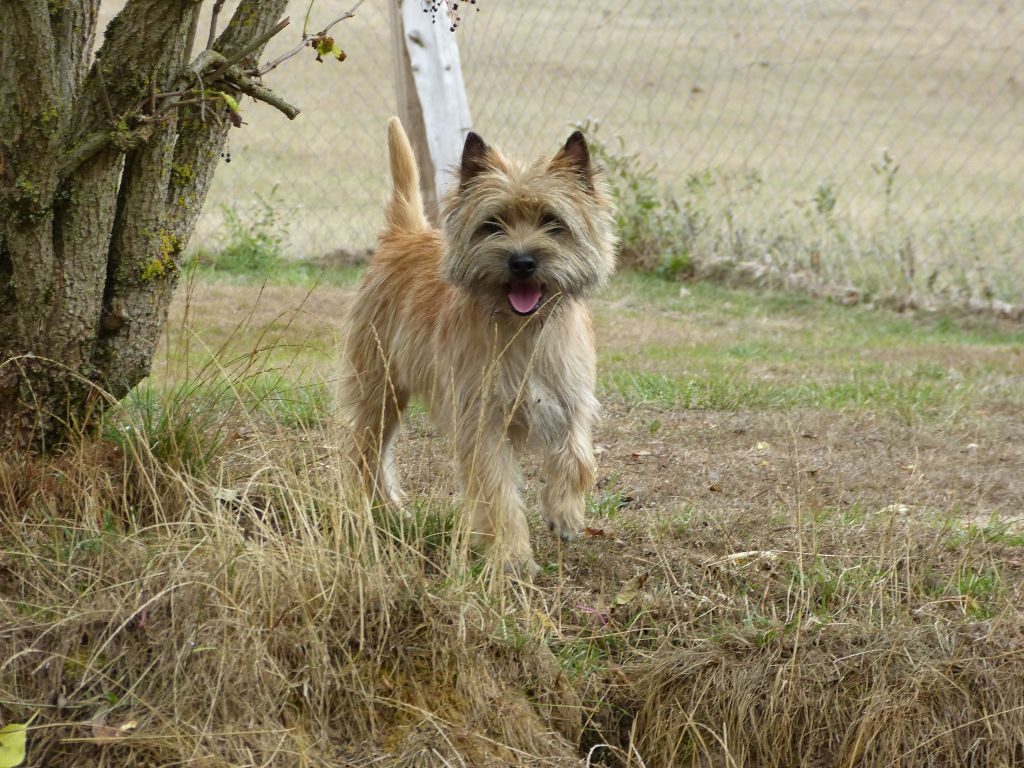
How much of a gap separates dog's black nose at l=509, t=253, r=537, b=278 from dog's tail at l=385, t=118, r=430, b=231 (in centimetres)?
123

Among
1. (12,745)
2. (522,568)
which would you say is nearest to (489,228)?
(522,568)

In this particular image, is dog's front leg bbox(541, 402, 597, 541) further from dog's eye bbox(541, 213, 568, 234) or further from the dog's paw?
dog's eye bbox(541, 213, 568, 234)

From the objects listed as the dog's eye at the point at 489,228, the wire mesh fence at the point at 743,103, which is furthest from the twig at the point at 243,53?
the wire mesh fence at the point at 743,103

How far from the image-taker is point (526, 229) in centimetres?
440

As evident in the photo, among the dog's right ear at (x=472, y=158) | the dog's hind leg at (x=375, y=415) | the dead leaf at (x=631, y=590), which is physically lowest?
the dead leaf at (x=631, y=590)

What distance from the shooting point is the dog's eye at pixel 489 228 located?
4.44 m

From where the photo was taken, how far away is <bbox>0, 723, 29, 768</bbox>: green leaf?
10.5 feet

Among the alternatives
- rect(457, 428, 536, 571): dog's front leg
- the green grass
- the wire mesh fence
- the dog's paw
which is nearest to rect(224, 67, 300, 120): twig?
rect(457, 428, 536, 571): dog's front leg

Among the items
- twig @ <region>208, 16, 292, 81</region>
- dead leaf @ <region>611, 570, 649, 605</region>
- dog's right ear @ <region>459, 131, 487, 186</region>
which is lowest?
dead leaf @ <region>611, 570, 649, 605</region>

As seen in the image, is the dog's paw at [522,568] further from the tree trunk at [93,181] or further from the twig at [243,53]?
the twig at [243,53]

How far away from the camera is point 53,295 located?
13.1 ft

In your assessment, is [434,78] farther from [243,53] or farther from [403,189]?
[243,53]

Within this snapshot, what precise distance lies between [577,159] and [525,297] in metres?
0.56

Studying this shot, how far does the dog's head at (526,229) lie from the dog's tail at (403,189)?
0.82 metres
